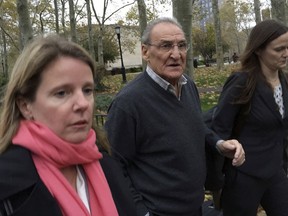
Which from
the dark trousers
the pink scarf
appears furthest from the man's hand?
the pink scarf

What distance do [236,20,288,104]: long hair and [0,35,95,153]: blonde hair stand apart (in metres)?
1.71

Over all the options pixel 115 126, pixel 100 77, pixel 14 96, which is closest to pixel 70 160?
pixel 14 96

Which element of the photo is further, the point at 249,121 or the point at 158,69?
the point at 249,121

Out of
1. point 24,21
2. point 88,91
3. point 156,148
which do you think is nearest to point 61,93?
point 88,91

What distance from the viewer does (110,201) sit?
1.73 metres

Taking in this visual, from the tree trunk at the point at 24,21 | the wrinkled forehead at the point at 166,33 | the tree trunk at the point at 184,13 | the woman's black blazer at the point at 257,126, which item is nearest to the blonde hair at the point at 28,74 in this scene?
the wrinkled forehead at the point at 166,33

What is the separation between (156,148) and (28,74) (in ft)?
3.52

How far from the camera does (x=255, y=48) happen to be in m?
3.18

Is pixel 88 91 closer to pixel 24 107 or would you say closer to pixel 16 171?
pixel 24 107

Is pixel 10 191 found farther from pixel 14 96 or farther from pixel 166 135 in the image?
pixel 166 135

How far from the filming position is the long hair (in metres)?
3.08

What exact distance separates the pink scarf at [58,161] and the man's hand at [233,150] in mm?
1191

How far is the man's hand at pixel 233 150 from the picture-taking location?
8.59 feet

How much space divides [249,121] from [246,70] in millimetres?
422
